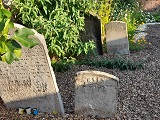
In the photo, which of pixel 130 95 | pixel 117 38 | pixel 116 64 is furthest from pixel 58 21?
pixel 130 95

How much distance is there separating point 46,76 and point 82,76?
44cm

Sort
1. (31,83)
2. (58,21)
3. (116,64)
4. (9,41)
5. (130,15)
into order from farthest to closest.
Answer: (130,15) → (116,64) → (58,21) → (31,83) → (9,41)

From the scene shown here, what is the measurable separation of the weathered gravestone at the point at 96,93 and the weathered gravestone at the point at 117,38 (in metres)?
2.75

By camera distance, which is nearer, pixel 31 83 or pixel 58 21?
pixel 31 83

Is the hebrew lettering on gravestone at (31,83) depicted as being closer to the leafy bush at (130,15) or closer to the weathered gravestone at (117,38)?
the weathered gravestone at (117,38)

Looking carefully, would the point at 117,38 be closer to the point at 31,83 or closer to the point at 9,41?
the point at 31,83

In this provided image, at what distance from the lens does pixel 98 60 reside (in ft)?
16.8

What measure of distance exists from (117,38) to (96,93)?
2.83 meters

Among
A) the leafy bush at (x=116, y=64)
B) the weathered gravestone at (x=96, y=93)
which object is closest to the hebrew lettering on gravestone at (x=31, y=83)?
the weathered gravestone at (x=96, y=93)

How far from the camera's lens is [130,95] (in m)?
3.89

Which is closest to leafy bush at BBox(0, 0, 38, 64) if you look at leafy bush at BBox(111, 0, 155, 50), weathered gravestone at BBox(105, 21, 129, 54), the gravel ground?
the gravel ground

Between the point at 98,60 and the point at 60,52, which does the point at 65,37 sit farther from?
the point at 98,60

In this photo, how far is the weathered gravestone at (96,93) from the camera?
→ 297 centimetres

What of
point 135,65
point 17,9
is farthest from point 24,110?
point 135,65
